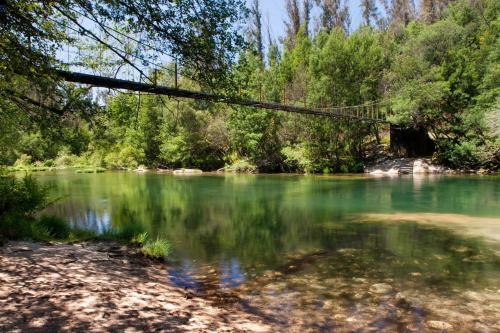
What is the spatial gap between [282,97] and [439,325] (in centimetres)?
2574

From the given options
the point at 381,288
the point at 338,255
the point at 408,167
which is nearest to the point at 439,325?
the point at 381,288

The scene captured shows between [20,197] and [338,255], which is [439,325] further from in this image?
[20,197]

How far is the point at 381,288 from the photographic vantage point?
15.9 feet

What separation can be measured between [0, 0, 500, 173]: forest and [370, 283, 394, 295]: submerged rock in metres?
2.97

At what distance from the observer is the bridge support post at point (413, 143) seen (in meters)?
26.2

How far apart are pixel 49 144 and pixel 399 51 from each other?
86.4ft

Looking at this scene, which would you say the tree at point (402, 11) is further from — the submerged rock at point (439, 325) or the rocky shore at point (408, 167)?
the submerged rock at point (439, 325)

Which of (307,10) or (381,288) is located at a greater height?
(307,10)

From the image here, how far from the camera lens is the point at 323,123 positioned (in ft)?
87.1

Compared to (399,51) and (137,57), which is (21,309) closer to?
(137,57)

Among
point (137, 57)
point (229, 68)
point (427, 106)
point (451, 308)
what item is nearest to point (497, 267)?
point (451, 308)

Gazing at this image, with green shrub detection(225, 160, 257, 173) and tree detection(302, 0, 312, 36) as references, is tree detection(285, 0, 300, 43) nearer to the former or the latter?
tree detection(302, 0, 312, 36)

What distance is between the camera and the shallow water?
4.10 m

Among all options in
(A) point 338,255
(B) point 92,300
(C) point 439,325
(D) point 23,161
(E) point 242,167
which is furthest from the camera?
(D) point 23,161
